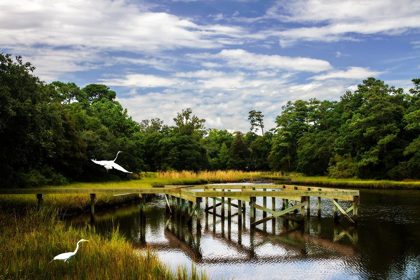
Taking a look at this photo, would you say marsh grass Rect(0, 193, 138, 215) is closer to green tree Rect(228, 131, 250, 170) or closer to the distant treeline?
the distant treeline

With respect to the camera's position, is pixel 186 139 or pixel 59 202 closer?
pixel 59 202

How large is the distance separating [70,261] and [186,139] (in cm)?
4648

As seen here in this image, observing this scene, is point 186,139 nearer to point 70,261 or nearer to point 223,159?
point 223,159

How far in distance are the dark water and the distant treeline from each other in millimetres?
5009

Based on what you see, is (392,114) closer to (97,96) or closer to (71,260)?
(71,260)

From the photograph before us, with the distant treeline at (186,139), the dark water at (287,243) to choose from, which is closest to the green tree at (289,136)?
the distant treeline at (186,139)

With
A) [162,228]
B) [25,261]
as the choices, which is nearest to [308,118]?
[162,228]

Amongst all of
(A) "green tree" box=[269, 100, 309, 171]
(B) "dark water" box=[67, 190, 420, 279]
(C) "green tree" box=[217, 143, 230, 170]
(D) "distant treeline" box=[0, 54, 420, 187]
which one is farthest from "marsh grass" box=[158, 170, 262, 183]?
(B) "dark water" box=[67, 190, 420, 279]

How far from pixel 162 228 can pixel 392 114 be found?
114ft

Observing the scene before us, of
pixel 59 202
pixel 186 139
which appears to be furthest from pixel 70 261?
pixel 186 139

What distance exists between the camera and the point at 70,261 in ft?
27.1

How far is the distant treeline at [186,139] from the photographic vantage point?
53.7 ft

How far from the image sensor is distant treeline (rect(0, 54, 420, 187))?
53.7ft

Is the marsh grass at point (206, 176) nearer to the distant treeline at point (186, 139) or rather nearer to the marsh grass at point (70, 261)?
the distant treeline at point (186, 139)
